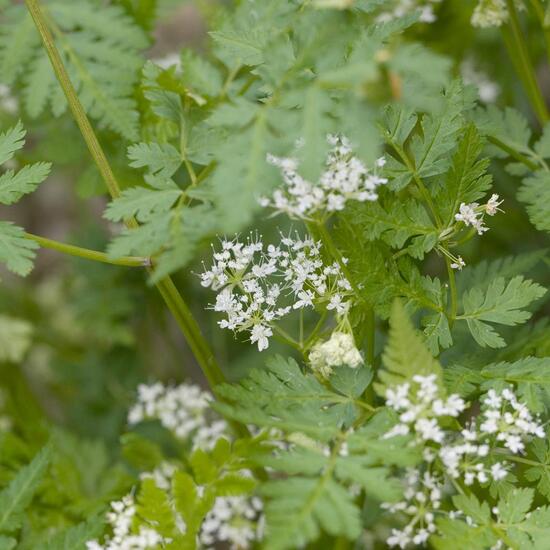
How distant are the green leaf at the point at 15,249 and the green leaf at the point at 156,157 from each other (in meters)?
0.26

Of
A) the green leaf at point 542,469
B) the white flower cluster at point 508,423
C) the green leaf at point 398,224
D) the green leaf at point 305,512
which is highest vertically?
the green leaf at point 398,224

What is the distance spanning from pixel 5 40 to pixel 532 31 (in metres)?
1.68

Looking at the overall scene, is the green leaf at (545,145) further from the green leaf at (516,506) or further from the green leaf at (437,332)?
the green leaf at (516,506)

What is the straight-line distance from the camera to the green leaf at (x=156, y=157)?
1.55m

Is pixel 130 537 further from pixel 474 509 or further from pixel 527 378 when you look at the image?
pixel 527 378

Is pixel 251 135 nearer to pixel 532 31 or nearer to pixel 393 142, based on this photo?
pixel 393 142

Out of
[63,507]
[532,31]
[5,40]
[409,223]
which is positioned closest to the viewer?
[409,223]

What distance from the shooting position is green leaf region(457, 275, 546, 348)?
1473mm

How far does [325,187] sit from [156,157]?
0.40 meters

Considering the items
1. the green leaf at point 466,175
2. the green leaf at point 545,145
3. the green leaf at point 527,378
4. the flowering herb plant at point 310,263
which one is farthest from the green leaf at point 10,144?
the green leaf at point 545,145

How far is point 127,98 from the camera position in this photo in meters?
2.03

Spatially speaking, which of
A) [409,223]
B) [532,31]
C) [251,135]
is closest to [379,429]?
[409,223]

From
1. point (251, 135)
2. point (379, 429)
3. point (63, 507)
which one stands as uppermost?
point (251, 135)

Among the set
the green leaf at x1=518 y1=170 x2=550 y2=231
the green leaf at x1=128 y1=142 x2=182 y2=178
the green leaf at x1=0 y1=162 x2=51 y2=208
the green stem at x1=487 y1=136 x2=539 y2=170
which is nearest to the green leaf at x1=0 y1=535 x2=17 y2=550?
the green leaf at x1=0 y1=162 x2=51 y2=208
